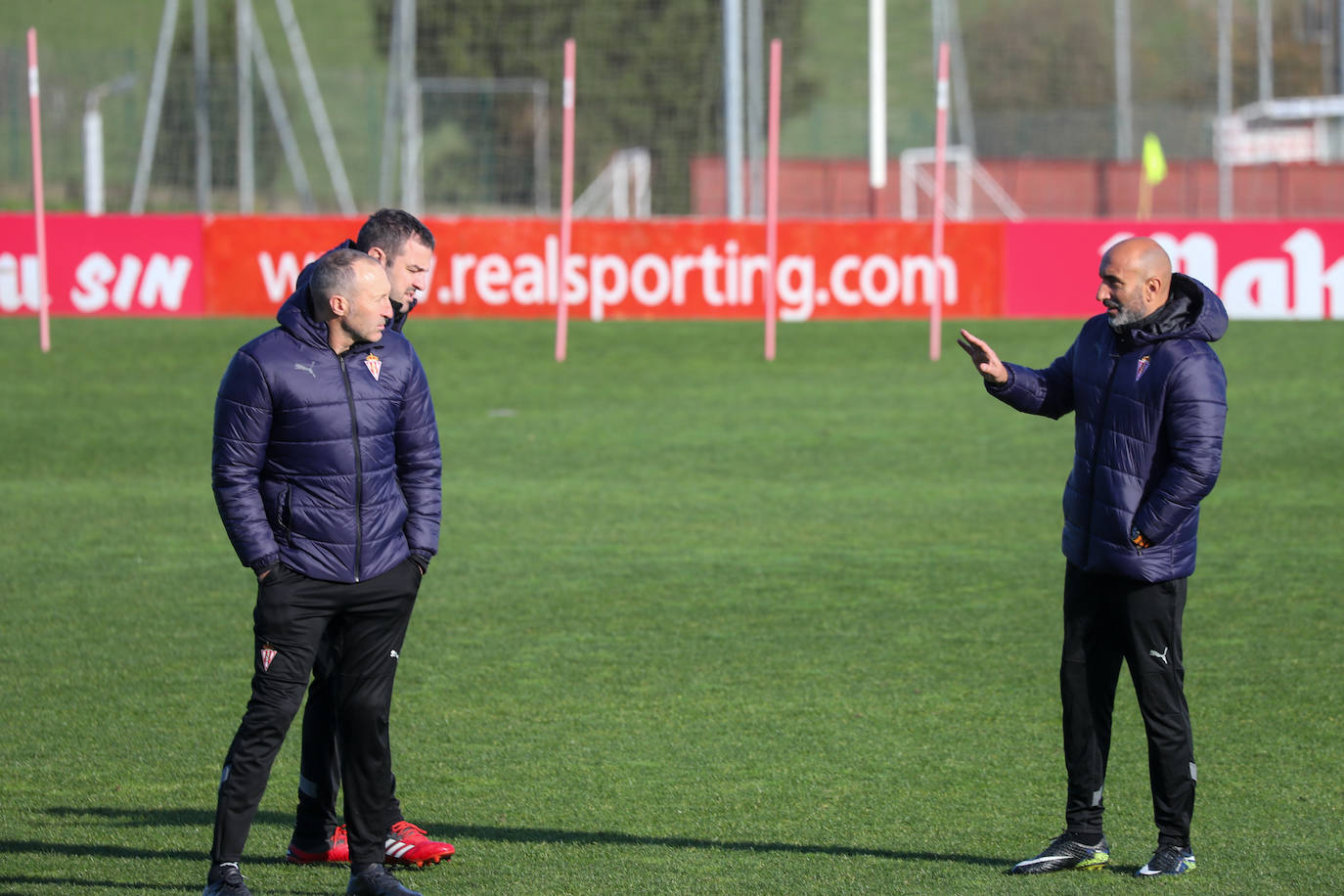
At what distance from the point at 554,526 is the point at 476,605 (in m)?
2.28

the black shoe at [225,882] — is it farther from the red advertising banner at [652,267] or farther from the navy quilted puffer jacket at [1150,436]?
the red advertising banner at [652,267]

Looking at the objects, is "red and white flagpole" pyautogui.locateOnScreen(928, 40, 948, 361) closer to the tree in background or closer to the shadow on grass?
the shadow on grass

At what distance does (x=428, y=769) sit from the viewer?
6.58 meters

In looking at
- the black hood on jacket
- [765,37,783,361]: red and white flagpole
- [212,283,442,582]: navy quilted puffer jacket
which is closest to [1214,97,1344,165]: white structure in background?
[765,37,783,361]: red and white flagpole

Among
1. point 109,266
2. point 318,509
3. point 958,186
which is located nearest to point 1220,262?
point 958,186

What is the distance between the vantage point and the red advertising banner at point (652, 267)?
846 inches

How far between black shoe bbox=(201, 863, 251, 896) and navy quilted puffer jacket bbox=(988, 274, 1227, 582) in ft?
8.90

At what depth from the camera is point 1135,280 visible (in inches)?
202

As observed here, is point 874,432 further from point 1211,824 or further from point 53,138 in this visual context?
point 53,138

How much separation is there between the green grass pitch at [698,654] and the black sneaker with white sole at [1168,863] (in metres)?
0.07

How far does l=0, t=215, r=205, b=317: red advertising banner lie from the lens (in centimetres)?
2102

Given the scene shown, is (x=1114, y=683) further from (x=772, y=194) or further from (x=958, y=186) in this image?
(x=958, y=186)

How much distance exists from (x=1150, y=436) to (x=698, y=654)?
11.6ft

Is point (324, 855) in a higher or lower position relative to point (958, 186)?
lower
